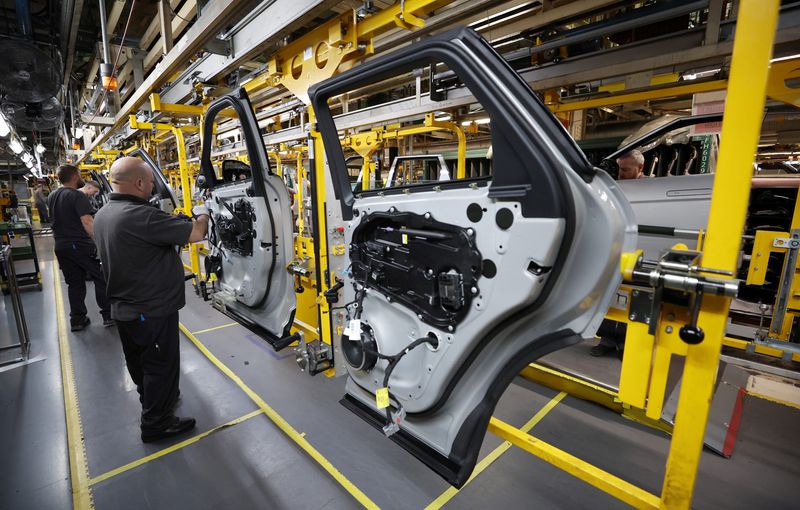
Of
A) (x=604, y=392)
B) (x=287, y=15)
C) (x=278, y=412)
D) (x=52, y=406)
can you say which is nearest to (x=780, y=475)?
(x=604, y=392)

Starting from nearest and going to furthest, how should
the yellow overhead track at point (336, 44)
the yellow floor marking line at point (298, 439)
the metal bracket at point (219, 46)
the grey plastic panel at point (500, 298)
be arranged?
the grey plastic panel at point (500, 298) < the yellow overhead track at point (336, 44) < the yellow floor marking line at point (298, 439) < the metal bracket at point (219, 46)

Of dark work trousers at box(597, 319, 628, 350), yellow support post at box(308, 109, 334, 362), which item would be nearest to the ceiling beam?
yellow support post at box(308, 109, 334, 362)

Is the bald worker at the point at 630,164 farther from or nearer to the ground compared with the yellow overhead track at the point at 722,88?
nearer to the ground

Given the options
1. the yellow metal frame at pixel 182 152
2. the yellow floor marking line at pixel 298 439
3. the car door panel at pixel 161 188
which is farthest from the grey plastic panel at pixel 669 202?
the yellow metal frame at pixel 182 152

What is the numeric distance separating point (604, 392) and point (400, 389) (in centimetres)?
193

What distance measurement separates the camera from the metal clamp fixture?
969mm

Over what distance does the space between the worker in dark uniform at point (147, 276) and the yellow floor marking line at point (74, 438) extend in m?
0.35

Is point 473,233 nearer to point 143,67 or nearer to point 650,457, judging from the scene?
point 650,457

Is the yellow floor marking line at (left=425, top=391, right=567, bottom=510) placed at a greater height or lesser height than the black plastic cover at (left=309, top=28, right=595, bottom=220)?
lesser

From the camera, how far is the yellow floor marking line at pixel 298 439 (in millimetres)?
1982

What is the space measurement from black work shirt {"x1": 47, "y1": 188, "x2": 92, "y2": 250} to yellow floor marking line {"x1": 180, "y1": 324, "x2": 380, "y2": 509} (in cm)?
248

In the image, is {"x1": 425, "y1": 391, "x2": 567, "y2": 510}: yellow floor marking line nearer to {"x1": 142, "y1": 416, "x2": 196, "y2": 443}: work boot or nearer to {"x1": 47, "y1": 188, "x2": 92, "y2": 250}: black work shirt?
{"x1": 142, "y1": 416, "x2": 196, "y2": 443}: work boot

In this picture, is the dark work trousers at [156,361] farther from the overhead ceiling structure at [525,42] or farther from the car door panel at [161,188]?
the car door panel at [161,188]

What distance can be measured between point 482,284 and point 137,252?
223 centimetres
